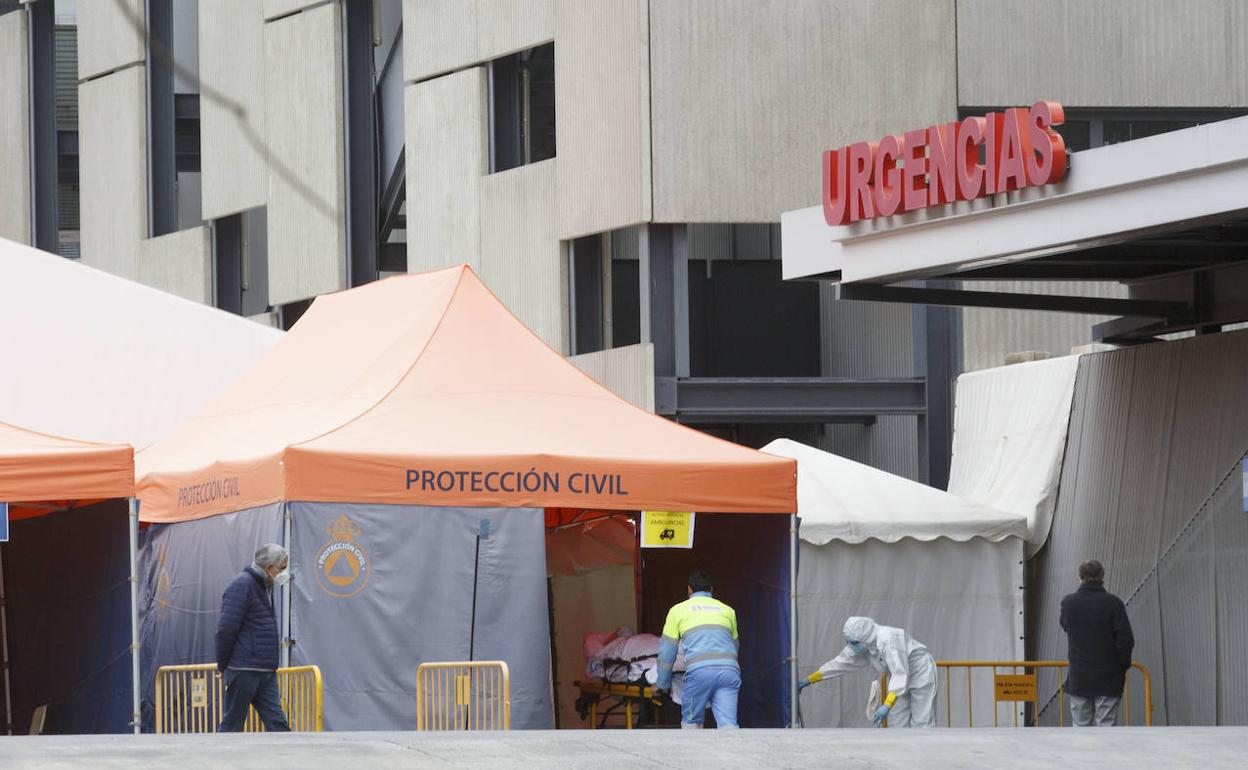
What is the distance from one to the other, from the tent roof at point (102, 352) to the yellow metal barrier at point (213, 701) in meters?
4.76

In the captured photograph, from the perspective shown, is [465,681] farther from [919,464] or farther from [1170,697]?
[919,464]

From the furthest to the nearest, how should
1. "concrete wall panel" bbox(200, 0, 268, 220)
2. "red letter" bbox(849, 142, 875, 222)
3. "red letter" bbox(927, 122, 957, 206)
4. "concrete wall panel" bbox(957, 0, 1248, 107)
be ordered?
"concrete wall panel" bbox(200, 0, 268, 220) < "concrete wall panel" bbox(957, 0, 1248, 107) < "red letter" bbox(849, 142, 875, 222) < "red letter" bbox(927, 122, 957, 206)

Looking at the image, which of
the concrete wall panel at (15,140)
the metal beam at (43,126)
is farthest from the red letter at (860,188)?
the concrete wall panel at (15,140)

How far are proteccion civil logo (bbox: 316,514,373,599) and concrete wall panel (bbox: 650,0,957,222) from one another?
477 inches

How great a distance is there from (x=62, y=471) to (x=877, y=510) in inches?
357

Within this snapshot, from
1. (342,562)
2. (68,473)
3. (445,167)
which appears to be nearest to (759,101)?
(445,167)

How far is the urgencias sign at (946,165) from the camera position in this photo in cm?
1658

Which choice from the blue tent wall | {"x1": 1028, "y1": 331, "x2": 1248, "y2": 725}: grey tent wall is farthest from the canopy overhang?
the blue tent wall

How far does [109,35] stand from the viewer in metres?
A: 36.6

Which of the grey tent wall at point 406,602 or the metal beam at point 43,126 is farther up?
the metal beam at point 43,126

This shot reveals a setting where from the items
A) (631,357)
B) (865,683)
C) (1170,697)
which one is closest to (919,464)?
(631,357)

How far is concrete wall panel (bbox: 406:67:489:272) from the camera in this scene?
29.6m

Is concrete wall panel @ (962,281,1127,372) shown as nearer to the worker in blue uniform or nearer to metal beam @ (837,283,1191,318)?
metal beam @ (837,283,1191,318)

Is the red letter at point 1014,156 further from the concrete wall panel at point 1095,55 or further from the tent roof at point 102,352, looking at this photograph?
the concrete wall panel at point 1095,55
